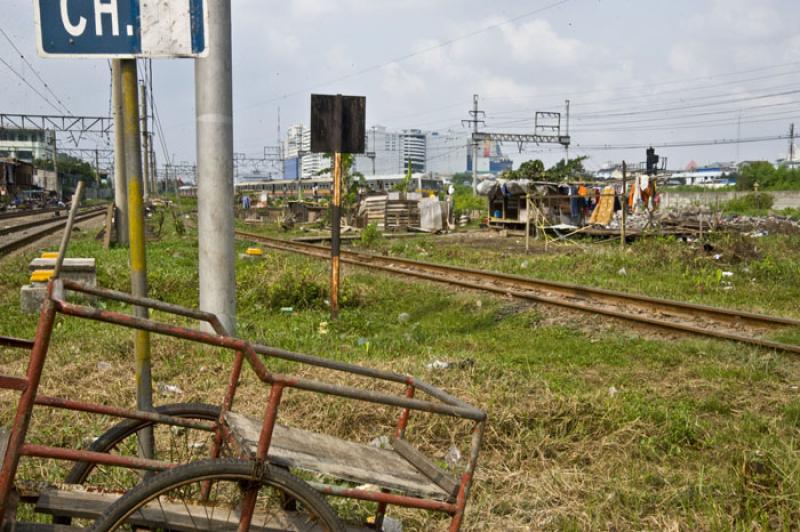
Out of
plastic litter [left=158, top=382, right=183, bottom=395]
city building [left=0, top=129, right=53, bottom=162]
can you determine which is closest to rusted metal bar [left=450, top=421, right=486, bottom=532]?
plastic litter [left=158, top=382, right=183, bottom=395]

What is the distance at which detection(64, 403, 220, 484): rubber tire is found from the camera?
Answer: 289 cm

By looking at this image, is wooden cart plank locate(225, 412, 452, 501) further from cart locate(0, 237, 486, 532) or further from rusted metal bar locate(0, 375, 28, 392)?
rusted metal bar locate(0, 375, 28, 392)

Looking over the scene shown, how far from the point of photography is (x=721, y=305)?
33.2 ft

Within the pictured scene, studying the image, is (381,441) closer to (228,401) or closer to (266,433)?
(228,401)

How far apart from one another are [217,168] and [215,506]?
4255 mm

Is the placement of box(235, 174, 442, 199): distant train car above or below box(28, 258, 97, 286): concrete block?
above

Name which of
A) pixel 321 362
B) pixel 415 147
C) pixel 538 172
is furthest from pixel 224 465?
pixel 415 147

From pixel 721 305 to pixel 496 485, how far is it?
287 inches

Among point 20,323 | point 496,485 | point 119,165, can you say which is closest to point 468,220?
point 119,165

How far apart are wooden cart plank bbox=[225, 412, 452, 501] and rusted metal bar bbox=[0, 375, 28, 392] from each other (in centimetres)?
70

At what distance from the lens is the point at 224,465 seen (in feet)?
7.33

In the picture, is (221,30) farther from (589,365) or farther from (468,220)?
(468,220)

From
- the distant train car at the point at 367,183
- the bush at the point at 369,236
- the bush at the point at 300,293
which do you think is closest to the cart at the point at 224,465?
the bush at the point at 300,293

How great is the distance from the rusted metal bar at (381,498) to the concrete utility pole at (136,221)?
1.04 meters
